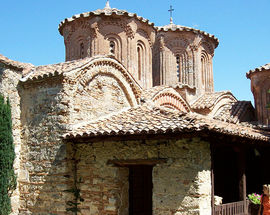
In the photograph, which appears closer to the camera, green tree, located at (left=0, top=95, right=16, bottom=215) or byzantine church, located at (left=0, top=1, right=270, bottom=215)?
byzantine church, located at (left=0, top=1, right=270, bottom=215)

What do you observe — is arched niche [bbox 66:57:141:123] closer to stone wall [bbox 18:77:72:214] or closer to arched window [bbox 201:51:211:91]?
stone wall [bbox 18:77:72:214]

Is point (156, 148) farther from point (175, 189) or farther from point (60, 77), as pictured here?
point (60, 77)

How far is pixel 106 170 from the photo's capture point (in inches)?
266

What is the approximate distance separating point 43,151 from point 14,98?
4.27 ft

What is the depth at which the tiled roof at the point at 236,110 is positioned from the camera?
42.2 ft

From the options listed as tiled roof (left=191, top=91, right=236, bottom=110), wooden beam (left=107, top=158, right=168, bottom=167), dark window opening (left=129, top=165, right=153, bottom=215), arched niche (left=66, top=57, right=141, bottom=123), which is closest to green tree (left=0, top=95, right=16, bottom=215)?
arched niche (left=66, top=57, right=141, bottom=123)

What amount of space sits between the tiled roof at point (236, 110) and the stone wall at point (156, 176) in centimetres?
688

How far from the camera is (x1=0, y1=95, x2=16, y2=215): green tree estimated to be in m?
6.67

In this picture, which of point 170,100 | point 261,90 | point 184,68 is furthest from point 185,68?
point 170,100

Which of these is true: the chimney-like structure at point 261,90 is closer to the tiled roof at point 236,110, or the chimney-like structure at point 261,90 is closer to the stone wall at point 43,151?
the tiled roof at point 236,110

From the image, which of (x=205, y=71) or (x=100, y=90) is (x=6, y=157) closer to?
(x=100, y=90)

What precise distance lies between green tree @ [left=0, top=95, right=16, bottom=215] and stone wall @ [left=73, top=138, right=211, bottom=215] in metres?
1.29

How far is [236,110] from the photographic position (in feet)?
43.7

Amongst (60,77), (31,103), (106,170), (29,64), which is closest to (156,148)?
(106,170)
